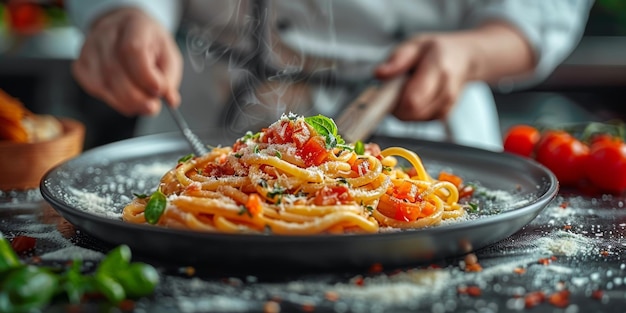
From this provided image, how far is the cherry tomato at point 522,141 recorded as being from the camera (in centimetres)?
294

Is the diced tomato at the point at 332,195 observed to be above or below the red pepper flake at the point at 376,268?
above

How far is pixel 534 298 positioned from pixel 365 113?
125 centimetres

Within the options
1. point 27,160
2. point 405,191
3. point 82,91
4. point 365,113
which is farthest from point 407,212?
point 82,91

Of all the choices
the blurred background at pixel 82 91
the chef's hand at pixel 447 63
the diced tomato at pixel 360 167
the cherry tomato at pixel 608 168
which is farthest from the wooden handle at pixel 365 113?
the blurred background at pixel 82 91

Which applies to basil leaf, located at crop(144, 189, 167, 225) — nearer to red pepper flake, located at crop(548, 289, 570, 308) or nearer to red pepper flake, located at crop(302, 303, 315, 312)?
red pepper flake, located at crop(302, 303, 315, 312)

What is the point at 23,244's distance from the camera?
1695mm

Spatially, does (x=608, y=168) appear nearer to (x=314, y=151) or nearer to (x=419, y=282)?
(x=314, y=151)

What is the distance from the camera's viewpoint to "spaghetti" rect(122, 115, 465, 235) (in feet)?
5.42

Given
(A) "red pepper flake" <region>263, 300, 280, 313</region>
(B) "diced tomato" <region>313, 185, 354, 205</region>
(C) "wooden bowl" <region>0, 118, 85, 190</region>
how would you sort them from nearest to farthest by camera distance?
(A) "red pepper flake" <region>263, 300, 280, 313</region> < (B) "diced tomato" <region>313, 185, 354, 205</region> < (C) "wooden bowl" <region>0, 118, 85, 190</region>

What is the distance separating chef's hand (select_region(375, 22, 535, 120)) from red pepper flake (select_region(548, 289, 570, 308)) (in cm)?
161

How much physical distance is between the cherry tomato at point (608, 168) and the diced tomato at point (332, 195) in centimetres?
111

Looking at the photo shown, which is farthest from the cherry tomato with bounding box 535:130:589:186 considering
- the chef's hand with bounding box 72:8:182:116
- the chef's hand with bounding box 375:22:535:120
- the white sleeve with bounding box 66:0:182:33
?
the white sleeve with bounding box 66:0:182:33

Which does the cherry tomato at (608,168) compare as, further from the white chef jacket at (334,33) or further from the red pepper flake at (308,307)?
the red pepper flake at (308,307)

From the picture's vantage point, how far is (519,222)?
5.42 feet
